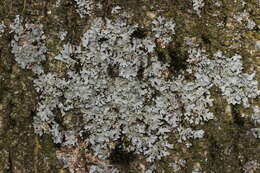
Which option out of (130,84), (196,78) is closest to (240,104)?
(196,78)

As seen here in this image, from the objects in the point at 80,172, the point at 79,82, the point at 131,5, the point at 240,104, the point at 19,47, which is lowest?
the point at 80,172

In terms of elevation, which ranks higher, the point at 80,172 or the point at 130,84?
the point at 130,84

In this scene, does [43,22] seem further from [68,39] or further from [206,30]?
[206,30]

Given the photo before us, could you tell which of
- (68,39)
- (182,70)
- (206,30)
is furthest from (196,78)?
(68,39)

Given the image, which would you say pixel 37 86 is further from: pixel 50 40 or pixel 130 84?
pixel 130 84

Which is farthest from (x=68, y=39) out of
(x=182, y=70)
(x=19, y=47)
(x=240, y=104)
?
(x=240, y=104)

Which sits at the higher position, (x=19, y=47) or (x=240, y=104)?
(x=19, y=47)

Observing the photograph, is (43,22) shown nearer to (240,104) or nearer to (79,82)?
(79,82)

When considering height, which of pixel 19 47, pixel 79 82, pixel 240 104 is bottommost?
pixel 240 104
